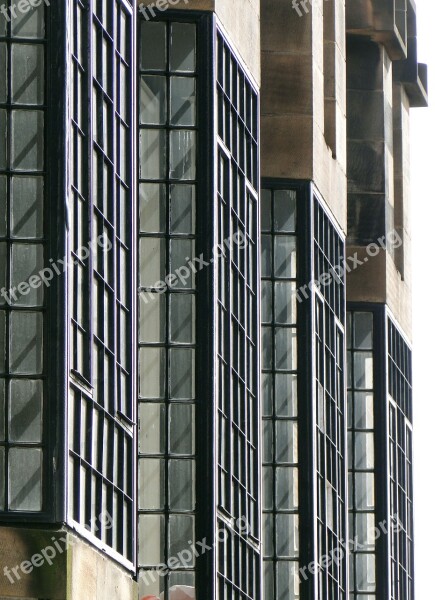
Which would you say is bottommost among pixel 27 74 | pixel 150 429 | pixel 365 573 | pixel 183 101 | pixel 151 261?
pixel 365 573

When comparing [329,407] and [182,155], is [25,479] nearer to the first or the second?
[182,155]

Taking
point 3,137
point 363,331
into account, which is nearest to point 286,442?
point 363,331

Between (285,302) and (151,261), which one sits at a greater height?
(285,302)

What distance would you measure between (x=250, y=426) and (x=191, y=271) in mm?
4527

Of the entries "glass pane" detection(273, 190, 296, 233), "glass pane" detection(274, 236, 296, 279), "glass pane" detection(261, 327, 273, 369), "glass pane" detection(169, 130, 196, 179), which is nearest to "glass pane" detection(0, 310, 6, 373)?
"glass pane" detection(169, 130, 196, 179)

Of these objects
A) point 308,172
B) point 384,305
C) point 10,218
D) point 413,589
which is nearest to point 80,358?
point 10,218

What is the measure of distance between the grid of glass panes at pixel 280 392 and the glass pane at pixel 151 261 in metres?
10.4

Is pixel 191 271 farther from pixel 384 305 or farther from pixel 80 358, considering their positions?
pixel 384 305

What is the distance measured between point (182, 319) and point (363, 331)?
23.1m

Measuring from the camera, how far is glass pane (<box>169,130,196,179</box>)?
40.7m

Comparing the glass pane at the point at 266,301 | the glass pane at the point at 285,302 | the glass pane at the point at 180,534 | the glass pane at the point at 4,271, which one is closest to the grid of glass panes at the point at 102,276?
the glass pane at the point at 4,271

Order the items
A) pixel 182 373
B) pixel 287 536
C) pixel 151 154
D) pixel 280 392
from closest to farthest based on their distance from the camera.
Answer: pixel 182 373 < pixel 151 154 < pixel 287 536 < pixel 280 392

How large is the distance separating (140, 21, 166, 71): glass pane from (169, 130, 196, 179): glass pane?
127cm

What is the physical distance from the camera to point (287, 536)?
5025 cm
